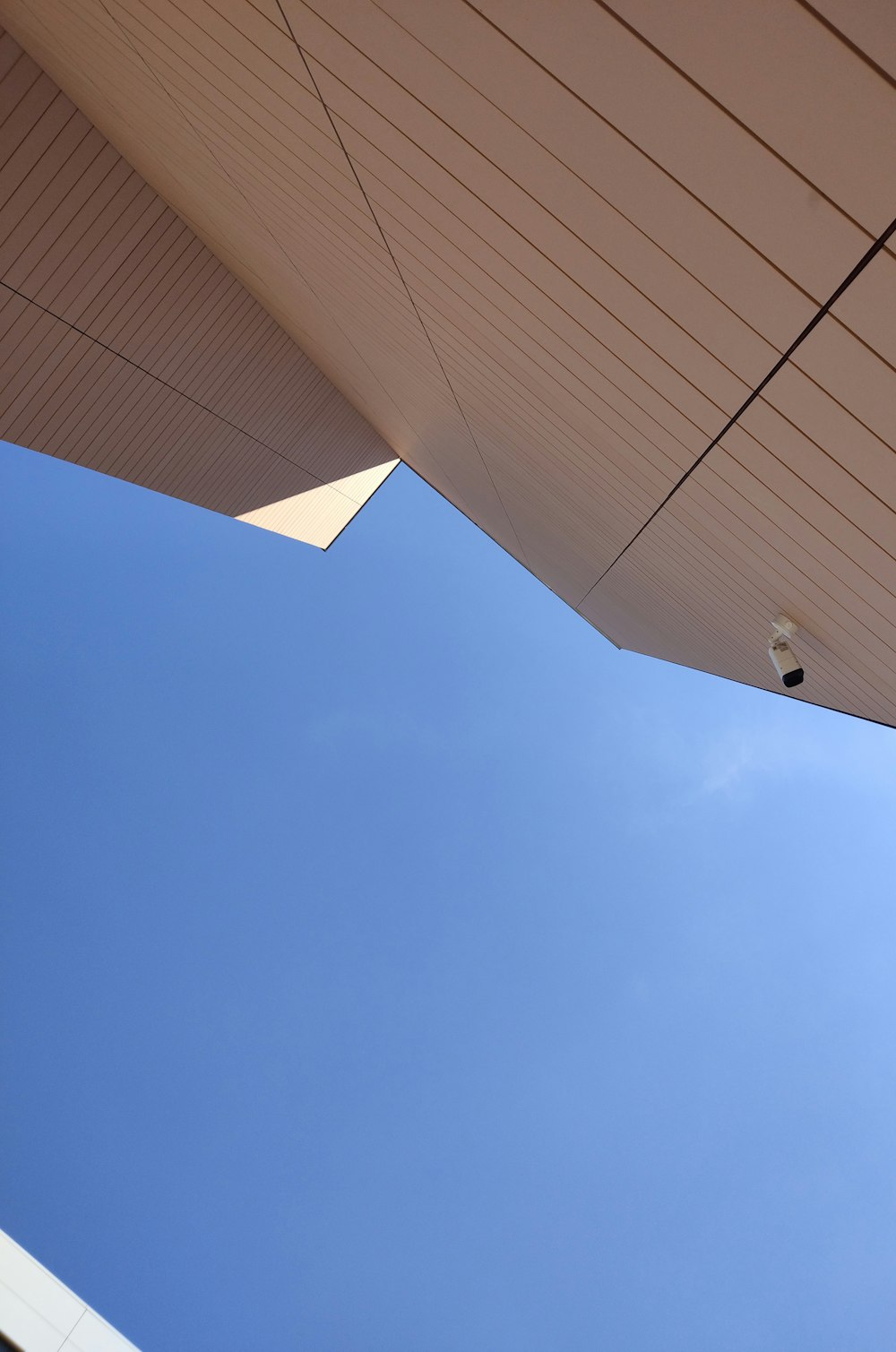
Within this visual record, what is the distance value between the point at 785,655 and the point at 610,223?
320cm

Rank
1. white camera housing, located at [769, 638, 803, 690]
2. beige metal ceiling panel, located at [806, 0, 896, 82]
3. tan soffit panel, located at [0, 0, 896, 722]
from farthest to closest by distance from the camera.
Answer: white camera housing, located at [769, 638, 803, 690] → tan soffit panel, located at [0, 0, 896, 722] → beige metal ceiling panel, located at [806, 0, 896, 82]

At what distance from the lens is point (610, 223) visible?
92.9 inches

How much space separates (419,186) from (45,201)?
194 inches

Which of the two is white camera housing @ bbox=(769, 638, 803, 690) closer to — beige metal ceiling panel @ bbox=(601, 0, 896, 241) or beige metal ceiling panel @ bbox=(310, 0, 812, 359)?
beige metal ceiling panel @ bbox=(310, 0, 812, 359)

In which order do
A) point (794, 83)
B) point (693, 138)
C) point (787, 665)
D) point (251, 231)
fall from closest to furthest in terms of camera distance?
point (794, 83) < point (693, 138) < point (787, 665) < point (251, 231)

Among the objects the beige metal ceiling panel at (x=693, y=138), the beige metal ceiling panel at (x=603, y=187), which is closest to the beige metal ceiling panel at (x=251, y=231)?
the beige metal ceiling panel at (x=603, y=187)

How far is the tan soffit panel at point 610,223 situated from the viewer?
5.47ft

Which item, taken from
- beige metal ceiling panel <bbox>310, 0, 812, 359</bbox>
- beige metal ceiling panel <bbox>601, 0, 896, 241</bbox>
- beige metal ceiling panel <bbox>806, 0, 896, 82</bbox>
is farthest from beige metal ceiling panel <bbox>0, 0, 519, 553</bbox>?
beige metal ceiling panel <bbox>806, 0, 896, 82</bbox>

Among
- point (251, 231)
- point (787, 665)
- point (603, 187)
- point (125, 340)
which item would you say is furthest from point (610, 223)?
point (125, 340)

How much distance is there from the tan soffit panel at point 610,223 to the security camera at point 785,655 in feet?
0.44

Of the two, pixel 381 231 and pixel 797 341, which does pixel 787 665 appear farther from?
pixel 381 231

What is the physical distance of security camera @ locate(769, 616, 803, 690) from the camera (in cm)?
473

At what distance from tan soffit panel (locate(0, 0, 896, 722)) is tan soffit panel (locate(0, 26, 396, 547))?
1.88 ft

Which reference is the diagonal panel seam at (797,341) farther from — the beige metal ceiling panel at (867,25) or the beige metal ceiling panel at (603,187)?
the beige metal ceiling panel at (867,25)
